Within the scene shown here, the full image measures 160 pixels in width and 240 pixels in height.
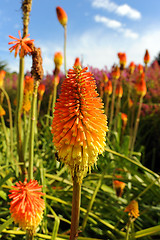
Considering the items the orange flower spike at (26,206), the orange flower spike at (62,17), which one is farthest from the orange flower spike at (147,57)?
the orange flower spike at (26,206)

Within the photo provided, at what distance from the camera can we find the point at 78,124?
101 cm

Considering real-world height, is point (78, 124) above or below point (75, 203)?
above

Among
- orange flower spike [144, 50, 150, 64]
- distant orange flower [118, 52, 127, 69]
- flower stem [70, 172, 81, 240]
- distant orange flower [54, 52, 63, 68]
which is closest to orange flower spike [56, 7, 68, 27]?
distant orange flower [54, 52, 63, 68]

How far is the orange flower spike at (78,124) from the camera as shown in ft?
3.24

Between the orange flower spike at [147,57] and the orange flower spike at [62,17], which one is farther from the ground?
the orange flower spike at [62,17]

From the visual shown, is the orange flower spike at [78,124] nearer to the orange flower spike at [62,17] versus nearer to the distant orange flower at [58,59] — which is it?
the distant orange flower at [58,59]

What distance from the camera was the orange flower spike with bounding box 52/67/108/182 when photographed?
99 centimetres

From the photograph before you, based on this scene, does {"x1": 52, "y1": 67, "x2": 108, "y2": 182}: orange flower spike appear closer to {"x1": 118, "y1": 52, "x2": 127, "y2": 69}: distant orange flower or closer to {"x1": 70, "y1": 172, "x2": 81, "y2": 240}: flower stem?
{"x1": 70, "y1": 172, "x2": 81, "y2": 240}: flower stem

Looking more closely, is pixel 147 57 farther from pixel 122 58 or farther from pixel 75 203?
pixel 75 203

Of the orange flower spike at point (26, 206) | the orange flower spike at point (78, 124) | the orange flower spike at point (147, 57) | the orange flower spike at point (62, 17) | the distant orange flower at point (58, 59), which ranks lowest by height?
the orange flower spike at point (26, 206)

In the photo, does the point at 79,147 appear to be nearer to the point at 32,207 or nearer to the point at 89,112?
the point at 89,112

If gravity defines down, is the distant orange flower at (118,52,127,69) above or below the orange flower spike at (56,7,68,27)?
below

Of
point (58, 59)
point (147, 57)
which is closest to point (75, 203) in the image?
point (58, 59)

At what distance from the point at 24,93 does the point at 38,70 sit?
852mm
